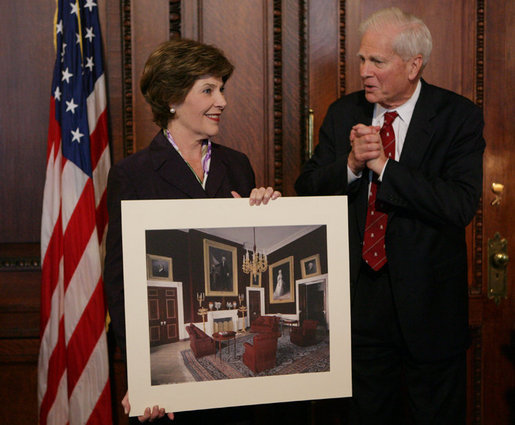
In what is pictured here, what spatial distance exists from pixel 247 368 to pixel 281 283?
9.0 inches

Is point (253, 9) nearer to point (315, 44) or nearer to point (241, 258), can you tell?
point (315, 44)

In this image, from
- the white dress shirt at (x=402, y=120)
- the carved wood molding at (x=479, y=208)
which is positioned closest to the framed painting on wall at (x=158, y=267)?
the white dress shirt at (x=402, y=120)

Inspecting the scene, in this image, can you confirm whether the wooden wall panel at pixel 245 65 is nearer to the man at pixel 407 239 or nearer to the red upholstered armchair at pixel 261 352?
the man at pixel 407 239

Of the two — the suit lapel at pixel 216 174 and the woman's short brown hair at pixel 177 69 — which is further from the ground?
the woman's short brown hair at pixel 177 69

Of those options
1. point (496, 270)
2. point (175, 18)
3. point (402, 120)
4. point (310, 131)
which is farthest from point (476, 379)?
point (175, 18)

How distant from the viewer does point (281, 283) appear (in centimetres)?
138

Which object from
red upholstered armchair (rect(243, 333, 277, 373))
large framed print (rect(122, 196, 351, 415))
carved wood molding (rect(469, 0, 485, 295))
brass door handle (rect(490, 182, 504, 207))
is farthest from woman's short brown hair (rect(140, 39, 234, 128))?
brass door handle (rect(490, 182, 504, 207))

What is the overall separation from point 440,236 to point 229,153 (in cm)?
74

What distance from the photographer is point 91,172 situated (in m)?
2.31

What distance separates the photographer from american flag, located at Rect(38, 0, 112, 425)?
2.26 meters

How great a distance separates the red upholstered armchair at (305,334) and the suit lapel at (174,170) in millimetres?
482

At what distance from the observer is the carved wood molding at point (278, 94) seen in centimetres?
257

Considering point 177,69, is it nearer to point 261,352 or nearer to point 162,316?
point 162,316

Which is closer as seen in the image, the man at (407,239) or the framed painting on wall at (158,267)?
the framed painting on wall at (158,267)
